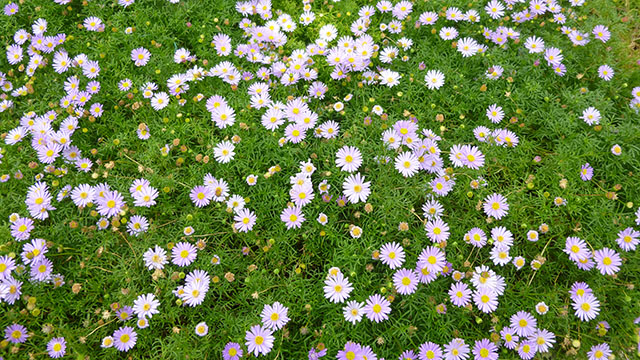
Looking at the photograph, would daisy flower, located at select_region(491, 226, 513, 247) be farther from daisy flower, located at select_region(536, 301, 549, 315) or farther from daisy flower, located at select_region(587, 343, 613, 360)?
daisy flower, located at select_region(587, 343, 613, 360)

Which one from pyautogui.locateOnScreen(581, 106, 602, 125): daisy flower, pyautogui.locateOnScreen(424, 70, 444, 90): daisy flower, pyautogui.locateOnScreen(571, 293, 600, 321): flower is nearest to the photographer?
pyautogui.locateOnScreen(571, 293, 600, 321): flower

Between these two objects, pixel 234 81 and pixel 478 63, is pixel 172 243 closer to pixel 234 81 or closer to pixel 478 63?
pixel 234 81

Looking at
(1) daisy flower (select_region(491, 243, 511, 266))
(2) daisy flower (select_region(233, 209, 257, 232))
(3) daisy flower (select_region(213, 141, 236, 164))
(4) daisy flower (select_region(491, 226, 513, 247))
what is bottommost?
(1) daisy flower (select_region(491, 243, 511, 266))

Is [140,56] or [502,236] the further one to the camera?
[140,56]

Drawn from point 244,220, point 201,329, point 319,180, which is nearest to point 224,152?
point 244,220

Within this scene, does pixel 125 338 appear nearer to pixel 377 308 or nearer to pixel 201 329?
pixel 201 329

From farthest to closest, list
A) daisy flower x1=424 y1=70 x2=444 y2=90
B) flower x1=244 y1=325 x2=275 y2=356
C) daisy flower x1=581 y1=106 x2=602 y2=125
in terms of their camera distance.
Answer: daisy flower x1=424 y1=70 x2=444 y2=90 → daisy flower x1=581 y1=106 x2=602 y2=125 → flower x1=244 y1=325 x2=275 y2=356

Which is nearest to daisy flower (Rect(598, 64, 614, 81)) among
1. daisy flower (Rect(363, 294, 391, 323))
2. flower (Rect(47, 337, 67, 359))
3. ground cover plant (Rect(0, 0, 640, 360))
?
ground cover plant (Rect(0, 0, 640, 360))
